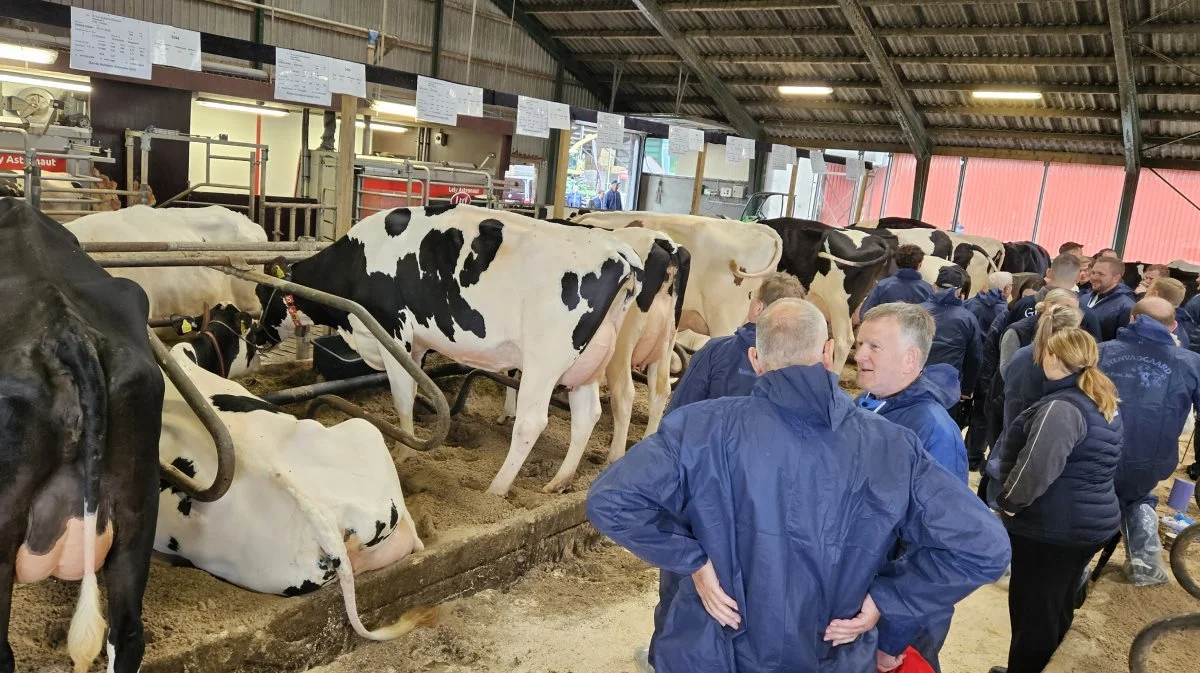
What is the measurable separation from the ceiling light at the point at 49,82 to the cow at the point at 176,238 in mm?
6054

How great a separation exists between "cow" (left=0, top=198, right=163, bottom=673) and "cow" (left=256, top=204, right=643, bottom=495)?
2.39 metres

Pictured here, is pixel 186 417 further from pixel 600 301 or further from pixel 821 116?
pixel 821 116

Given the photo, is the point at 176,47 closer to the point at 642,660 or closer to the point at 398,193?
the point at 642,660

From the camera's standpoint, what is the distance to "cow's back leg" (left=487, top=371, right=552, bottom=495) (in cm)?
491

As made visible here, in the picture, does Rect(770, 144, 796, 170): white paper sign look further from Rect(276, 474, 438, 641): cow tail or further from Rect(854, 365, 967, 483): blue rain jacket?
Rect(276, 474, 438, 641): cow tail

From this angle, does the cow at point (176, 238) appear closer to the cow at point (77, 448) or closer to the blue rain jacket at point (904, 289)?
the cow at point (77, 448)

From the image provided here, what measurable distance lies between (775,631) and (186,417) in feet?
8.19

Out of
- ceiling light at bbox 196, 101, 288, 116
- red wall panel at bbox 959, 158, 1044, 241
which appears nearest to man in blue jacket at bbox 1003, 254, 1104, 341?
ceiling light at bbox 196, 101, 288, 116

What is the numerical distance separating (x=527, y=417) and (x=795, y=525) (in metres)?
3.00

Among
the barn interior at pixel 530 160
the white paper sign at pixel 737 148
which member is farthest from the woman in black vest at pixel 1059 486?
the white paper sign at pixel 737 148

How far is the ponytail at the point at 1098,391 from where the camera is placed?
3.47 metres

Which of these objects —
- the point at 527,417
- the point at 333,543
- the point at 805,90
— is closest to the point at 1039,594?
the point at 527,417

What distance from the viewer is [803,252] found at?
31.0 feet

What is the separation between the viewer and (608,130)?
31.2 feet
